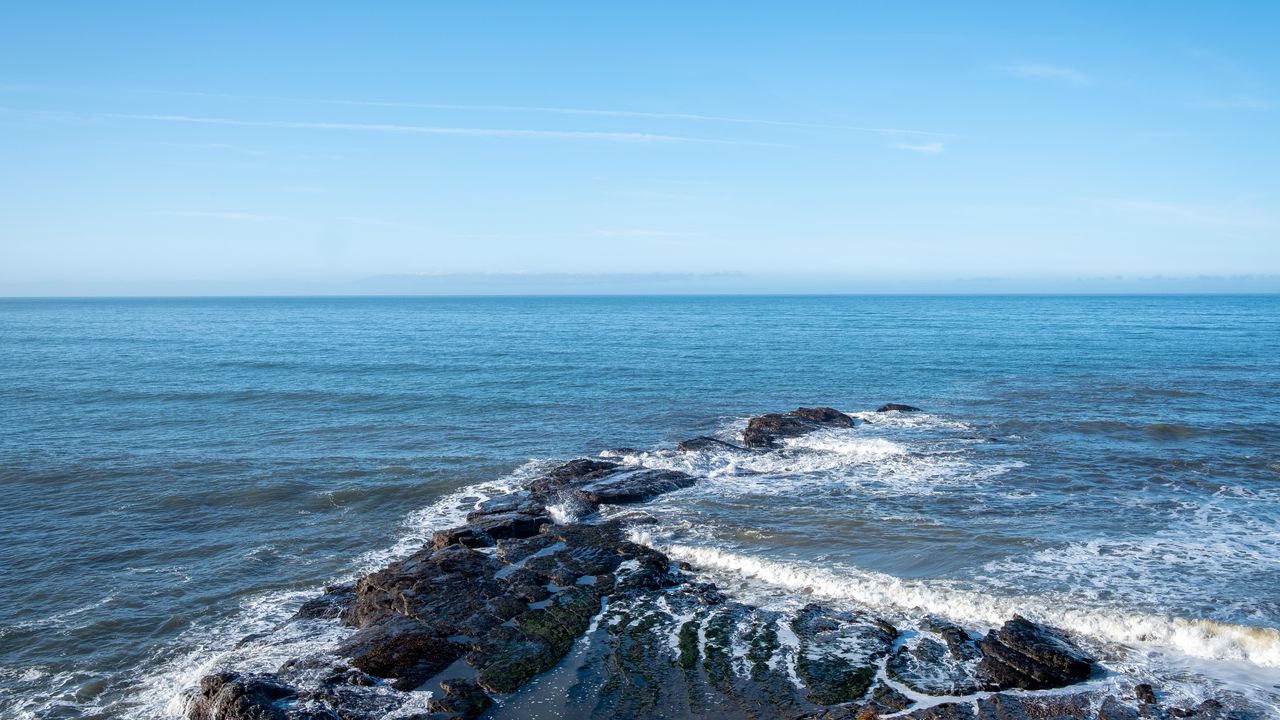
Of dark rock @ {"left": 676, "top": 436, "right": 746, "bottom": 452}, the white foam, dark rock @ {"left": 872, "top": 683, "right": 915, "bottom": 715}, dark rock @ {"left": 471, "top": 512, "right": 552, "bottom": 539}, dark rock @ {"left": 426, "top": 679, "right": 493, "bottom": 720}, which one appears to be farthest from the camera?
dark rock @ {"left": 676, "top": 436, "right": 746, "bottom": 452}

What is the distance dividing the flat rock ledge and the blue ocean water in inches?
59.0

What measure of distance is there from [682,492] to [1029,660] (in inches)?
506

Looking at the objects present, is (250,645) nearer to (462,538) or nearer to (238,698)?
(238,698)

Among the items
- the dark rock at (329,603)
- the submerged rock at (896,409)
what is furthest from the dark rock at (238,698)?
the submerged rock at (896,409)

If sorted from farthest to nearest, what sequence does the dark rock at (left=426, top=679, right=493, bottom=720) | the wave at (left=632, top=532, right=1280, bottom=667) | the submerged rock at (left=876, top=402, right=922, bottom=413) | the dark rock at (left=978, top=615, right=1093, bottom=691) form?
the submerged rock at (left=876, top=402, right=922, bottom=413)
the wave at (left=632, top=532, right=1280, bottom=667)
the dark rock at (left=978, top=615, right=1093, bottom=691)
the dark rock at (left=426, top=679, right=493, bottom=720)

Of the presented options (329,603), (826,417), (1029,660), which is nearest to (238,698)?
(329,603)

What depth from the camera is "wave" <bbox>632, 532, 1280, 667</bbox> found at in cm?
1426

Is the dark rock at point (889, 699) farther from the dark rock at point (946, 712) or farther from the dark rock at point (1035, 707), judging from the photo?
the dark rock at point (1035, 707)

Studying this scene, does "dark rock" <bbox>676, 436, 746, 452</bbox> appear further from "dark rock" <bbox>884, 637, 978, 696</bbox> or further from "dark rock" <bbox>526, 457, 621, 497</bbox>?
"dark rock" <bbox>884, 637, 978, 696</bbox>

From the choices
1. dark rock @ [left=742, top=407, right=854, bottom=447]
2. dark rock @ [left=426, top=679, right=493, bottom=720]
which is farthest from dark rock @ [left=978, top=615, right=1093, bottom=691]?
dark rock @ [left=742, top=407, right=854, bottom=447]

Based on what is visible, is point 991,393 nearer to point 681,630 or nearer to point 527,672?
point 681,630

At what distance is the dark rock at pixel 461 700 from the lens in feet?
41.0

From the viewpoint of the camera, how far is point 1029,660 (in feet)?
43.9

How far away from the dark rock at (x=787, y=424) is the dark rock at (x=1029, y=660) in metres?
16.7
